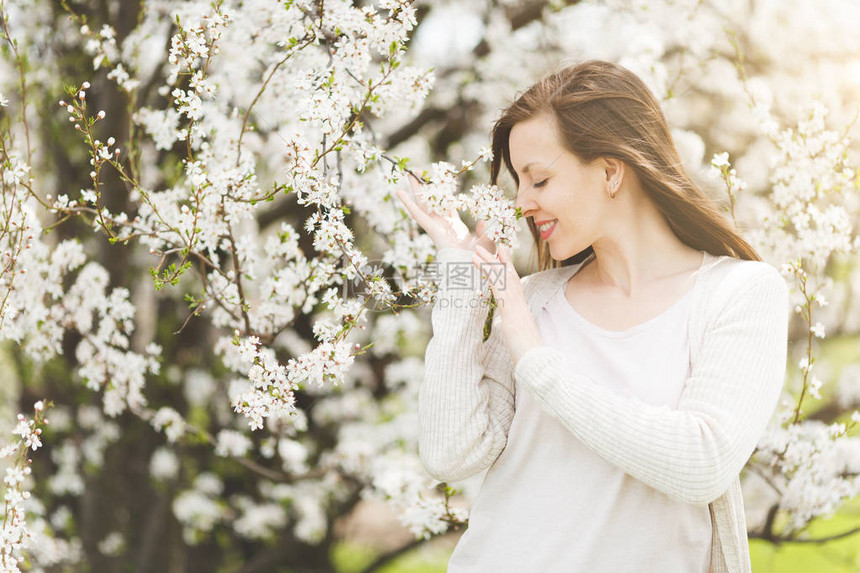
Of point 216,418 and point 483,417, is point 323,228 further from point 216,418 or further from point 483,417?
point 216,418

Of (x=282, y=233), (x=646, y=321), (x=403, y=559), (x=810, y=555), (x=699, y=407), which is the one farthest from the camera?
(x=403, y=559)

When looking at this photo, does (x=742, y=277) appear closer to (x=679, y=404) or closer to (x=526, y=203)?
(x=679, y=404)

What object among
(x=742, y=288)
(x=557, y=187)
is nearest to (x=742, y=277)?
(x=742, y=288)

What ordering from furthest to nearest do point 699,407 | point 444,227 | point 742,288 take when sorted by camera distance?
1. point 444,227
2. point 742,288
3. point 699,407

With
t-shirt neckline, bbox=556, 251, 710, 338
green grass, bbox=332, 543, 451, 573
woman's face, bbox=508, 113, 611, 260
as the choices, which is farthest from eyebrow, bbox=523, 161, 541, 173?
green grass, bbox=332, 543, 451, 573

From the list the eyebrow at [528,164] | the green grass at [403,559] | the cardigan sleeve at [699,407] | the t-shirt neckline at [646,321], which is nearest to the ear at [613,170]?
the eyebrow at [528,164]

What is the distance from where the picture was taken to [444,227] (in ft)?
5.81

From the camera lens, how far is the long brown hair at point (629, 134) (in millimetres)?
1656

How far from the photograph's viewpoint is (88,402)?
3611 mm

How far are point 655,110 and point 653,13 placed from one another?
67.1 inches

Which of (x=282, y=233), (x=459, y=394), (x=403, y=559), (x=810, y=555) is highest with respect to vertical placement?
(x=282, y=233)

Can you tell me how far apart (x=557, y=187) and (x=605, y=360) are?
0.39 meters

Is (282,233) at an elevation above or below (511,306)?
above

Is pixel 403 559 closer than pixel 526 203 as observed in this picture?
No
